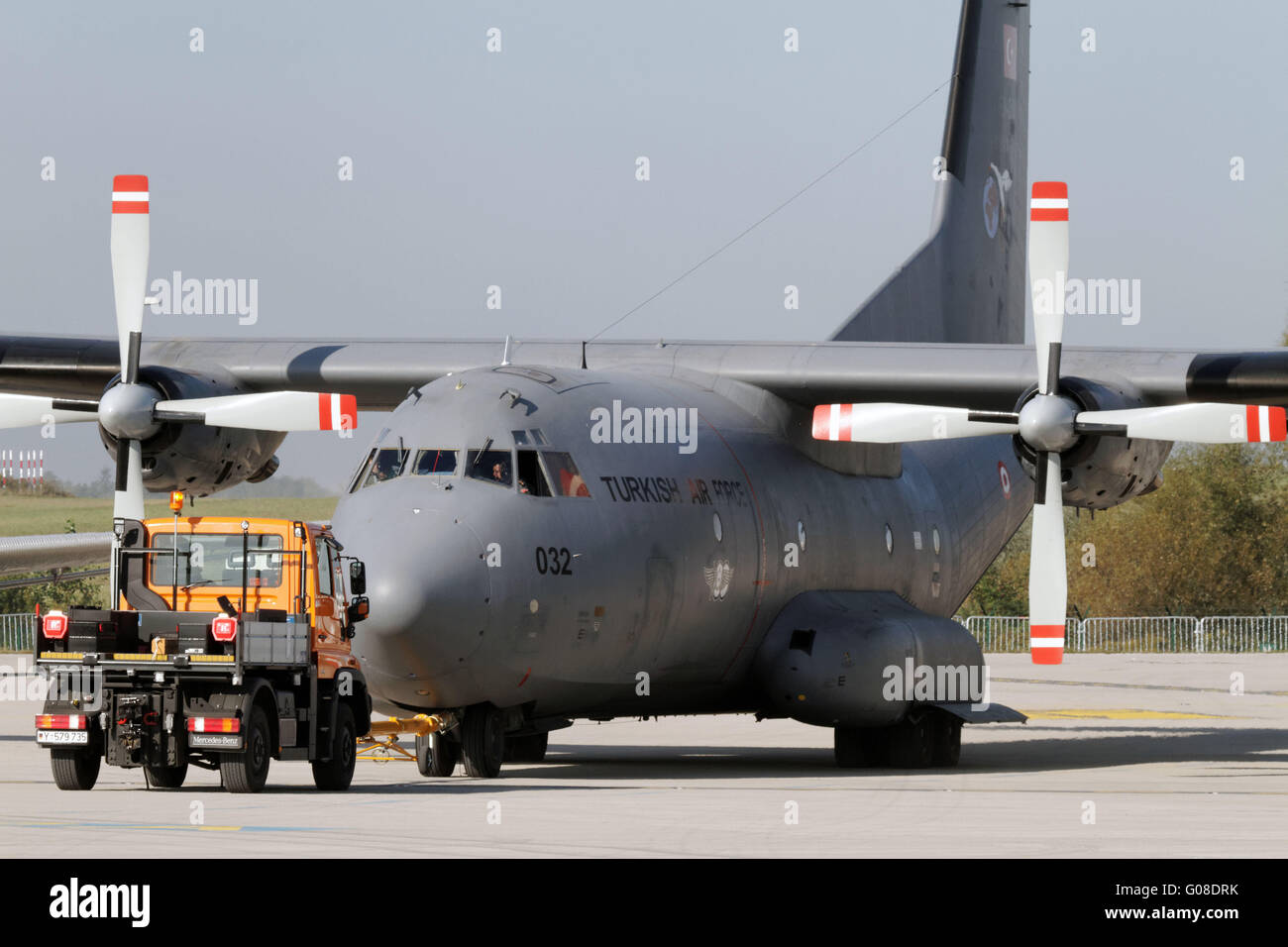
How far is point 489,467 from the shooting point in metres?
17.1

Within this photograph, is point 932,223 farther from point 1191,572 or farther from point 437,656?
point 1191,572

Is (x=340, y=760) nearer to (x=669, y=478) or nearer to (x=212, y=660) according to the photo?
(x=212, y=660)

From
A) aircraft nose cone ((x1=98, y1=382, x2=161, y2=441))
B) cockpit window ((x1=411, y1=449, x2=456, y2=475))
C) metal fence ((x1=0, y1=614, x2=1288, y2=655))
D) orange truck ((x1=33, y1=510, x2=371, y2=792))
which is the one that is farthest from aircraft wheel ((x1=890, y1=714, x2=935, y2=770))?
metal fence ((x1=0, y1=614, x2=1288, y2=655))

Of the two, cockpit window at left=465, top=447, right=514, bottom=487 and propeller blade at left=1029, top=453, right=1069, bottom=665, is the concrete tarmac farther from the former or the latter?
cockpit window at left=465, top=447, right=514, bottom=487

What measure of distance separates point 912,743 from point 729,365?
15.3ft

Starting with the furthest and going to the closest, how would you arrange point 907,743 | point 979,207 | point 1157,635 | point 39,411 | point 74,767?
1. point 1157,635
2. point 979,207
3. point 39,411
4. point 907,743
5. point 74,767

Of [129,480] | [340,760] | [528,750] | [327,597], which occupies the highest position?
[129,480]

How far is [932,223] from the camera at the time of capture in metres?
29.0

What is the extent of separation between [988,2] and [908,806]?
19.6 meters

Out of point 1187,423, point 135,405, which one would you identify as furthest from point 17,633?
point 1187,423

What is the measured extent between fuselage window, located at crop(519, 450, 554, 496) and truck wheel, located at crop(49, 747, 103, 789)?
174 inches
